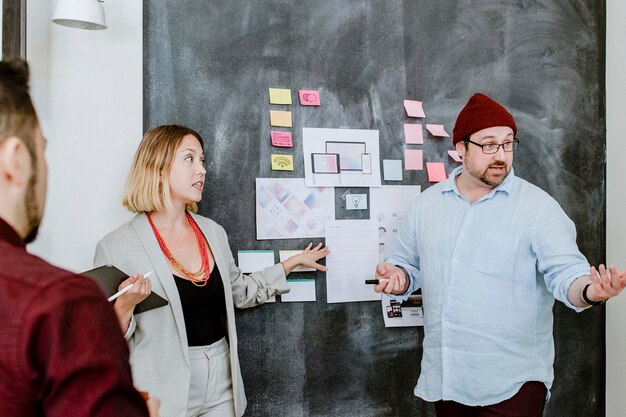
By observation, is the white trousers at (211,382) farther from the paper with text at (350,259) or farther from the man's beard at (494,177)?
the man's beard at (494,177)

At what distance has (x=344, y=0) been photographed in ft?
9.61

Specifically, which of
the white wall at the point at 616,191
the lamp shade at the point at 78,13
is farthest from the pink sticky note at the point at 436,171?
the lamp shade at the point at 78,13

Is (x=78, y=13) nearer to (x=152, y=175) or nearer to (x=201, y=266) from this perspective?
(x=152, y=175)

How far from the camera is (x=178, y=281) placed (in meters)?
2.17

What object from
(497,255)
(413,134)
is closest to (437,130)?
(413,134)

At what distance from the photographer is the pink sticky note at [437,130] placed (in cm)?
307

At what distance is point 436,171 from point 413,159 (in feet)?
0.46

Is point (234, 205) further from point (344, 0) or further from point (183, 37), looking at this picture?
point (344, 0)

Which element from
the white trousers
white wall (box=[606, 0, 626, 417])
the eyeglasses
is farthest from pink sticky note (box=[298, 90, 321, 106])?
white wall (box=[606, 0, 626, 417])

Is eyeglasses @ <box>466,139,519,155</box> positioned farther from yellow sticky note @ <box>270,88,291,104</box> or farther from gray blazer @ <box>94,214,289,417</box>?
gray blazer @ <box>94,214,289,417</box>

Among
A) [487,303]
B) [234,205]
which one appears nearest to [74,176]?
[234,205]

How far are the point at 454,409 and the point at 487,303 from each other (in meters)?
0.44

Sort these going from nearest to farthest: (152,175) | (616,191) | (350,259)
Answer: (152,175), (350,259), (616,191)

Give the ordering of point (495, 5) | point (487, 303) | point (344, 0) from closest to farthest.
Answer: point (487, 303) → point (344, 0) → point (495, 5)
